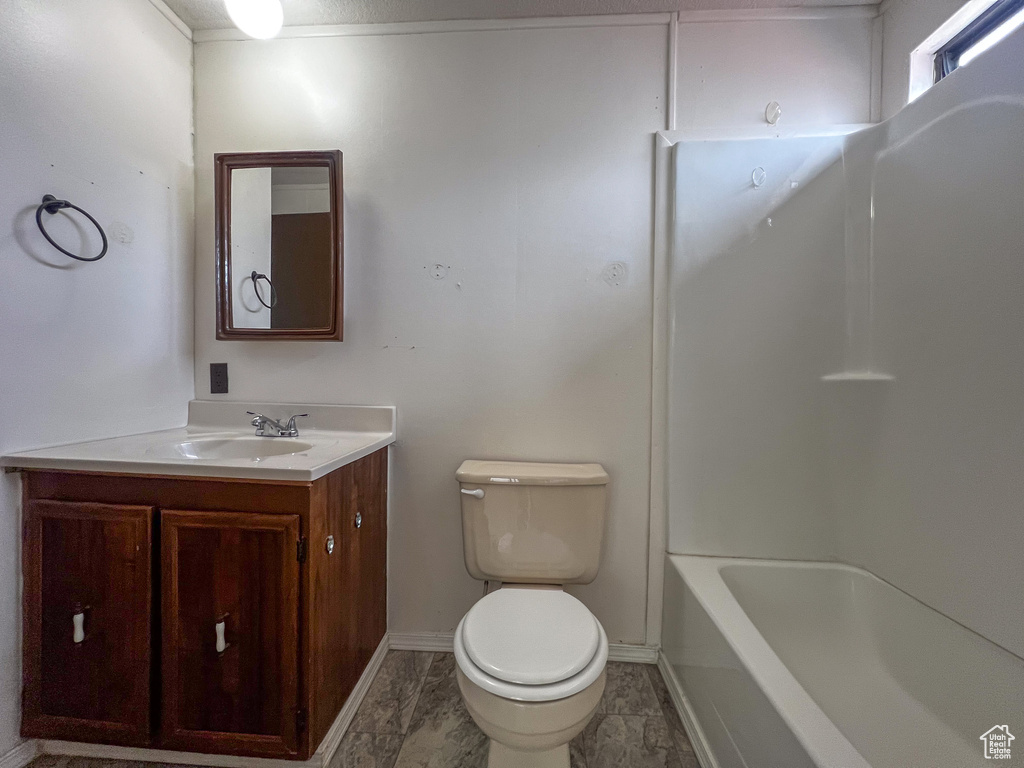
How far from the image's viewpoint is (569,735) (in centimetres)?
87

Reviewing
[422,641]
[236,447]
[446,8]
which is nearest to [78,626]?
[236,447]

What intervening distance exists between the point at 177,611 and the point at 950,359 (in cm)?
206

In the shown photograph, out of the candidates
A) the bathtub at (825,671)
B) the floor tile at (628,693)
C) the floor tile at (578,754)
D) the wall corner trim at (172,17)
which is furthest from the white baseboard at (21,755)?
the wall corner trim at (172,17)

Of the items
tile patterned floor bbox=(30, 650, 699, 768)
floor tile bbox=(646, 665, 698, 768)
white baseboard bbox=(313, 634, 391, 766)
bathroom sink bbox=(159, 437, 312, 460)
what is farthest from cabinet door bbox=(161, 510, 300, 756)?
floor tile bbox=(646, 665, 698, 768)

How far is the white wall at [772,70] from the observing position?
141 centimetres

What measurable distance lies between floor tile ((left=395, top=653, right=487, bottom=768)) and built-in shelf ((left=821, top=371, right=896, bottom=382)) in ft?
5.12

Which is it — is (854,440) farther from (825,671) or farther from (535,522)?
(535,522)

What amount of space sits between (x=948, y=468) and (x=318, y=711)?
1740 millimetres

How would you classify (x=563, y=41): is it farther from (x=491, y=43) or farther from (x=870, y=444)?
(x=870, y=444)

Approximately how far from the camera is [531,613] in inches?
42.5

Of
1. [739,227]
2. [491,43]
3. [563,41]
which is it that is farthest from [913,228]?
[491,43]

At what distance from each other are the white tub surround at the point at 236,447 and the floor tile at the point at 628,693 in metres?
1.07

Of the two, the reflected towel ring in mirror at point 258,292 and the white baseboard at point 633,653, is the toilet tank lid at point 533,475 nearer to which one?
the white baseboard at point 633,653

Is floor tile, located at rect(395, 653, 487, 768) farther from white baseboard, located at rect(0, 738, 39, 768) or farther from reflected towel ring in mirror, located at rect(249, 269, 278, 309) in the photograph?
reflected towel ring in mirror, located at rect(249, 269, 278, 309)
